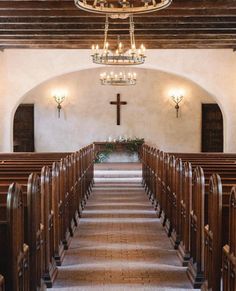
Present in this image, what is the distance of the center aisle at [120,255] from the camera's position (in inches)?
171

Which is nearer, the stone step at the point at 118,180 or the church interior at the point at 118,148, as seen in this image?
the church interior at the point at 118,148

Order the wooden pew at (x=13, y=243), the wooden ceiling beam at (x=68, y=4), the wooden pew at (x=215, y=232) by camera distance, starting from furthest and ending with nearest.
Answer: the wooden ceiling beam at (x=68, y=4), the wooden pew at (x=215, y=232), the wooden pew at (x=13, y=243)

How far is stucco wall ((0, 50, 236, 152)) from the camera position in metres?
13.5

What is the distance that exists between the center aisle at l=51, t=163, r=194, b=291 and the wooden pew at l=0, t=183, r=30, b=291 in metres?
1.33

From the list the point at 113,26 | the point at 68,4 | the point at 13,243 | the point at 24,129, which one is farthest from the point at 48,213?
the point at 24,129

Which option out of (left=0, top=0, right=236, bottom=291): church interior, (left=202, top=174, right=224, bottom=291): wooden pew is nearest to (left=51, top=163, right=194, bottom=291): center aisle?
(left=0, top=0, right=236, bottom=291): church interior

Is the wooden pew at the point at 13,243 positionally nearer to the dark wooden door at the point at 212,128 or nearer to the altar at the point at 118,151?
the altar at the point at 118,151

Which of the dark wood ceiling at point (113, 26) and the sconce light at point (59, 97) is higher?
the dark wood ceiling at point (113, 26)

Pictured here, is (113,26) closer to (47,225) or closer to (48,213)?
(48,213)

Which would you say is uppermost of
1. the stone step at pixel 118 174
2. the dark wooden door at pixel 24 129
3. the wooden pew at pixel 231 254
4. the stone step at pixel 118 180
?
the dark wooden door at pixel 24 129

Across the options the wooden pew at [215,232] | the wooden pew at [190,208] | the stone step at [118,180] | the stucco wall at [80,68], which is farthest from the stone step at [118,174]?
the wooden pew at [215,232]

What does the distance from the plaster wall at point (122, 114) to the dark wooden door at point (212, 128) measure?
0.68 feet

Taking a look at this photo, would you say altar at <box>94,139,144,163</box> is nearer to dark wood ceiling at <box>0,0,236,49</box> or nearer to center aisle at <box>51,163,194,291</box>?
dark wood ceiling at <box>0,0,236,49</box>

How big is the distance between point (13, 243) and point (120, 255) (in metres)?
2.60
